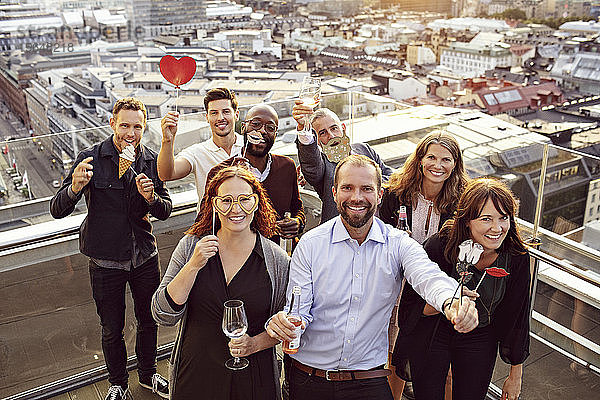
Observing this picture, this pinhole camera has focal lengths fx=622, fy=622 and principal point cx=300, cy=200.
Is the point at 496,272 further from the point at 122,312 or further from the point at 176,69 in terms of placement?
the point at 176,69

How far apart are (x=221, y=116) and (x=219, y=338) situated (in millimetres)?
953

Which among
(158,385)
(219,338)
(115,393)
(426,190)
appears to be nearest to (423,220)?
(426,190)

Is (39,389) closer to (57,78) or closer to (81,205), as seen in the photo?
(81,205)

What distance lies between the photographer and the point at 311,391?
1.91m

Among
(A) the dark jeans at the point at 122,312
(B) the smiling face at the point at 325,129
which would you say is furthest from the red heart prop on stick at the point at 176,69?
(A) the dark jeans at the point at 122,312

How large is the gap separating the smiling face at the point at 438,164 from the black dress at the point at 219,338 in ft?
2.36

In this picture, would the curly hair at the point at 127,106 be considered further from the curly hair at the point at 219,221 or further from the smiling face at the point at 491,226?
the smiling face at the point at 491,226

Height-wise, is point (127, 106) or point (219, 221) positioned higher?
point (127, 106)

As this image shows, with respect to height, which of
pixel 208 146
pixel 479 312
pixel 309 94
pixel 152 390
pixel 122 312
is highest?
pixel 309 94

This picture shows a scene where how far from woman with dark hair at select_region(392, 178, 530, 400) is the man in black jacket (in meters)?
1.06

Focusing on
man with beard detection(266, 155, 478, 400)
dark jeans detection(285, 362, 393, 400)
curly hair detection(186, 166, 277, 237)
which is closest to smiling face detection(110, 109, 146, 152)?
curly hair detection(186, 166, 277, 237)

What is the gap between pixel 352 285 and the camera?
1.85 m

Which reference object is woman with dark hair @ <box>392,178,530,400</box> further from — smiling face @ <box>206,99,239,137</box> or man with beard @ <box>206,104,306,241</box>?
smiling face @ <box>206,99,239,137</box>

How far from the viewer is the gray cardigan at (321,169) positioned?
2.47 meters
